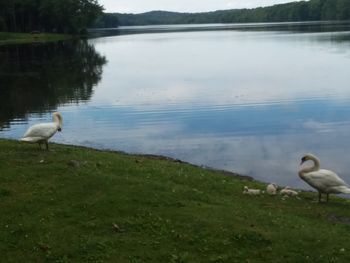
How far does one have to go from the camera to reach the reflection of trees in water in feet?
182

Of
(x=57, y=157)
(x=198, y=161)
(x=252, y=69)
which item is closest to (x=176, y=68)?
(x=252, y=69)

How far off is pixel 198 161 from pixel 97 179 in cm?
1555

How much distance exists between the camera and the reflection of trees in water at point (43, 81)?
5556 cm

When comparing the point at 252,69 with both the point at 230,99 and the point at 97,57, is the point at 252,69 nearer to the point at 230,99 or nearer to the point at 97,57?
the point at 230,99

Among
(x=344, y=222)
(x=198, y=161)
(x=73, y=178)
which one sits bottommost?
(x=198, y=161)

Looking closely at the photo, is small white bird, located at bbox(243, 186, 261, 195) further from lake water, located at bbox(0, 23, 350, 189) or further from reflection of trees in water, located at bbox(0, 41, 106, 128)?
reflection of trees in water, located at bbox(0, 41, 106, 128)

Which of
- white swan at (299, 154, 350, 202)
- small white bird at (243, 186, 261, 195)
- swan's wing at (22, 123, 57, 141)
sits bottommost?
small white bird at (243, 186, 261, 195)

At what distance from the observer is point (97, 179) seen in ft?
56.9

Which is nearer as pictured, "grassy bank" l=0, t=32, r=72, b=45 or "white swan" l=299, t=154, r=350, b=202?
"white swan" l=299, t=154, r=350, b=202

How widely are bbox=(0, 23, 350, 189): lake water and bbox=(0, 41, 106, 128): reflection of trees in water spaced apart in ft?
0.54

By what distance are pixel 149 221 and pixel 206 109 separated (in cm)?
3571

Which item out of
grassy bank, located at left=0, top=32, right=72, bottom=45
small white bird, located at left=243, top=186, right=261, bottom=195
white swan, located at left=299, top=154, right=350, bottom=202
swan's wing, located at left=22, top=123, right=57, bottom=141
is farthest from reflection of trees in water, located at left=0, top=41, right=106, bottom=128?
grassy bank, located at left=0, top=32, right=72, bottom=45

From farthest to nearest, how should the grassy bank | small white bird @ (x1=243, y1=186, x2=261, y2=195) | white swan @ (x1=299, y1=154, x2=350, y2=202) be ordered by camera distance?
1. the grassy bank
2. small white bird @ (x1=243, y1=186, x2=261, y2=195)
3. white swan @ (x1=299, y1=154, x2=350, y2=202)

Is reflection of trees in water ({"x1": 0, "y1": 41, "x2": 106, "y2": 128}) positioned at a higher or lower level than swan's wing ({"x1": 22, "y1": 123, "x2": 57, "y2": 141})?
lower
